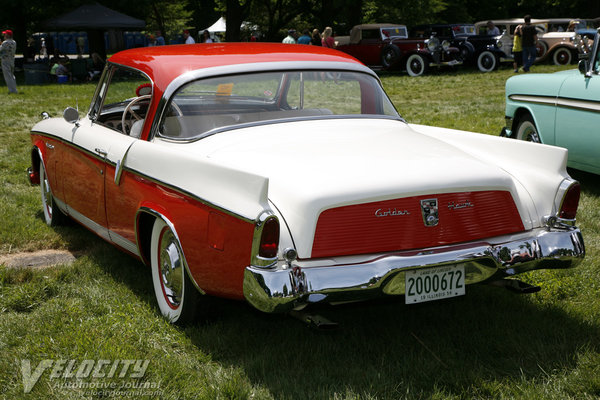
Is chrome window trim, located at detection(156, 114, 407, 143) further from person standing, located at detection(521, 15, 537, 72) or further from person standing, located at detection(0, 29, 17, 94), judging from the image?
person standing, located at detection(521, 15, 537, 72)

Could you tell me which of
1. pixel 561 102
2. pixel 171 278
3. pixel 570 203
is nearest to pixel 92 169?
pixel 171 278

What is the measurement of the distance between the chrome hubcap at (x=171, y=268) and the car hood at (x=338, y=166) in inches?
19.8

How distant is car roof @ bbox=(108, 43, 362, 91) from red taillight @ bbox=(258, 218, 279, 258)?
1598 mm

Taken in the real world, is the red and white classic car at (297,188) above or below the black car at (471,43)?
above

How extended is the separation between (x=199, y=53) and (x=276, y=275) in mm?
2139

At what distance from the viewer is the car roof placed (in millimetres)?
4348

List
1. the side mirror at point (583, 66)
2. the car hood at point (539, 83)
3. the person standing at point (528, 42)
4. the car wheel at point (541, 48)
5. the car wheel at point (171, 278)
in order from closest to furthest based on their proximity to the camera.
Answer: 1. the car wheel at point (171, 278)
2. the side mirror at point (583, 66)
3. the car hood at point (539, 83)
4. the person standing at point (528, 42)
5. the car wheel at point (541, 48)

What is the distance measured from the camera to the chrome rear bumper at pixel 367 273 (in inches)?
118

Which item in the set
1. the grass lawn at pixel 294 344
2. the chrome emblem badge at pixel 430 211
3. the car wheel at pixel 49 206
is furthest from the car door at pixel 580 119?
the car wheel at pixel 49 206

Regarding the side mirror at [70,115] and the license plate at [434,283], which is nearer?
the license plate at [434,283]

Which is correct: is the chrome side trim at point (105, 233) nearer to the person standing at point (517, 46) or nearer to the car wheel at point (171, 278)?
the car wheel at point (171, 278)

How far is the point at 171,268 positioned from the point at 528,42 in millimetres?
19091

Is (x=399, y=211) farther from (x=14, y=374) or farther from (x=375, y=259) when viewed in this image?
(x=14, y=374)

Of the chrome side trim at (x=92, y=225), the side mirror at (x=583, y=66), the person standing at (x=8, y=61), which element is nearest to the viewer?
the chrome side trim at (x=92, y=225)
